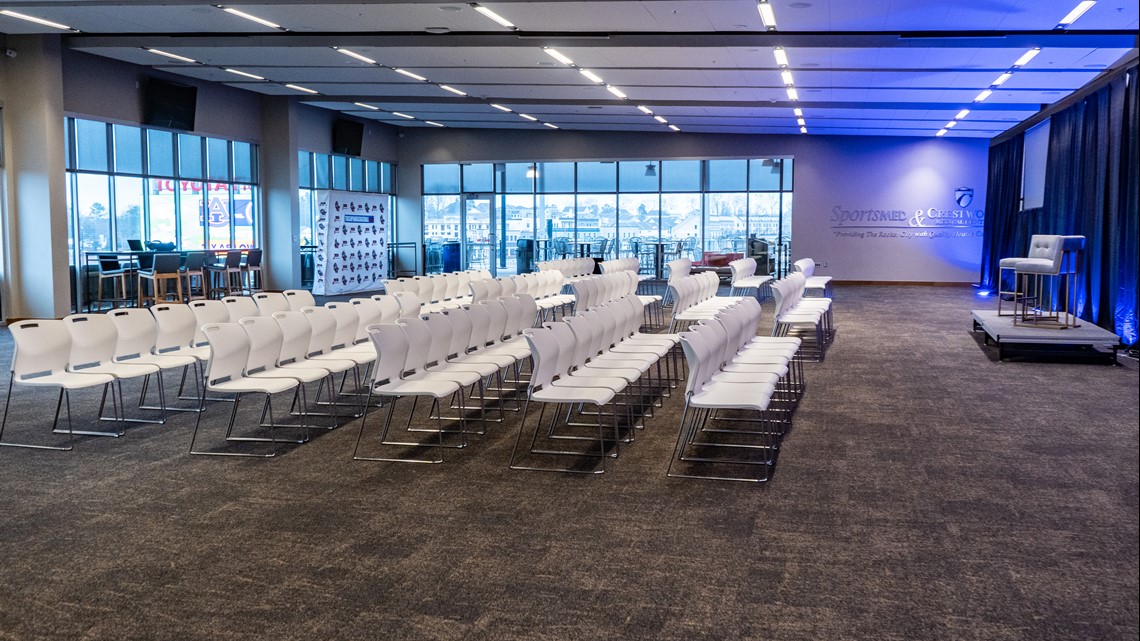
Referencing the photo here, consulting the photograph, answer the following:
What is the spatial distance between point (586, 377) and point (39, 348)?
3836 millimetres

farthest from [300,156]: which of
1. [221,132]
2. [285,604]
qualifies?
[285,604]

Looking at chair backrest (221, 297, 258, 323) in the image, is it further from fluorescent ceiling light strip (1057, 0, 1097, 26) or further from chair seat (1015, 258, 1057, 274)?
chair seat (1015, 258, 1057, 274)

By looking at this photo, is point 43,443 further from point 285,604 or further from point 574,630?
point 574,630

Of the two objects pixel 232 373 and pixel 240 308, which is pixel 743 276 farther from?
pixel 232 373

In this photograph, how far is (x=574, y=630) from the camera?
357 cm

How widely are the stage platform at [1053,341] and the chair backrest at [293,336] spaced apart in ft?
24.9

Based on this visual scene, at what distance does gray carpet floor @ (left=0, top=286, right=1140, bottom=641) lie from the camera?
3.65 m

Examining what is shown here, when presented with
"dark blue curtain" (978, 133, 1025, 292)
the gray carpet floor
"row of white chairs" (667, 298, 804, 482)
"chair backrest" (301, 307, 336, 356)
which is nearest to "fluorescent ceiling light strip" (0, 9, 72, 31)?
the gray carpet floor

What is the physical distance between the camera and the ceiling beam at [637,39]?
36.1 ft

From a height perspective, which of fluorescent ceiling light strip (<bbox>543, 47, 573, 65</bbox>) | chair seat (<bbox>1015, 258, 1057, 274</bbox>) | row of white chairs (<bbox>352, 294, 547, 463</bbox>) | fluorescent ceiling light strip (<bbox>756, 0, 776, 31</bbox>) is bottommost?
row of white chairs (<bbox>352, 294, 547, 463</bbox>)

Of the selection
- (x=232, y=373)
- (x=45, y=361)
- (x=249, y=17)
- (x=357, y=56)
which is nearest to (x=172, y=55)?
(x=357, y=56)

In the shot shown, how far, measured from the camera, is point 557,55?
13.1 metres

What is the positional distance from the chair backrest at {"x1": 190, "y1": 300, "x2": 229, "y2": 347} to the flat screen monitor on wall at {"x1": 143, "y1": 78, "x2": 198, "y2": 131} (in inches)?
368

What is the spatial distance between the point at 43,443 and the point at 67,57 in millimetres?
10055
